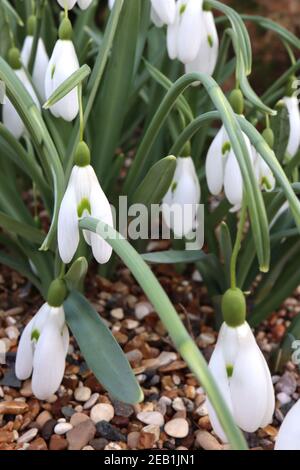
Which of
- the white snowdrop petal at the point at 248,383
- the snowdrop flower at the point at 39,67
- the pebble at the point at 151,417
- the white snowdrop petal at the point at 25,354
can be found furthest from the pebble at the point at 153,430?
the snowdrop flower at the point at 39,67

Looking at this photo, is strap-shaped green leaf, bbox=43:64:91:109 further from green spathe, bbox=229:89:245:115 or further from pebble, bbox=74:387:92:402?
pebble, bbox=74:387:92:402

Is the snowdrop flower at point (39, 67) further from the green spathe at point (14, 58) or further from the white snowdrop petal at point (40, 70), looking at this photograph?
the green spathe at point (14, 58)

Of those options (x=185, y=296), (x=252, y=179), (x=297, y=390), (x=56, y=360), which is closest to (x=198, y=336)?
(x=185, y=296)

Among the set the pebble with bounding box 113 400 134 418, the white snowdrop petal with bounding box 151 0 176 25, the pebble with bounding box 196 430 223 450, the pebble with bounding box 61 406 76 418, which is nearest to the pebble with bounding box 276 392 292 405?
the pebble with bounding box 196 430 223 450

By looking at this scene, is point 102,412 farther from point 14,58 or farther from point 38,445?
point 14,58

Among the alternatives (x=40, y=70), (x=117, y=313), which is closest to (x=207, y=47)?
(x=40, y=70)

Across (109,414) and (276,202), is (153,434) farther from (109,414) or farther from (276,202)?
(276,202)
